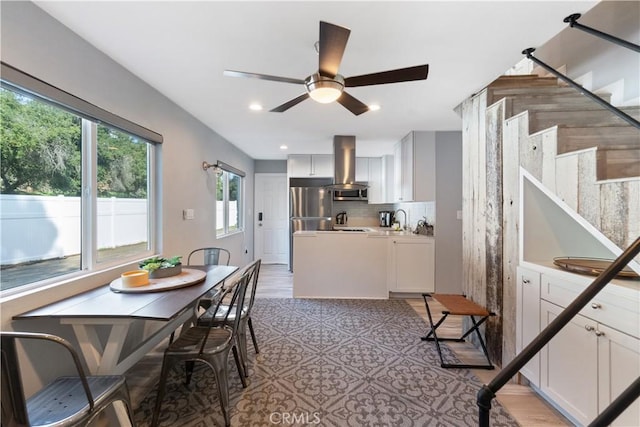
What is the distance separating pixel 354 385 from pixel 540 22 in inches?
105

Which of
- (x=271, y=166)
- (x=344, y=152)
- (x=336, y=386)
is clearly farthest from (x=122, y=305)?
(x=271, y=166)

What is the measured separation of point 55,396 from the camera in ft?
4.12

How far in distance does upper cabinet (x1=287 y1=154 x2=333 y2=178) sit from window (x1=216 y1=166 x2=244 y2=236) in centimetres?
104

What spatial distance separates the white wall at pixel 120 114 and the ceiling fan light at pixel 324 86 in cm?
154

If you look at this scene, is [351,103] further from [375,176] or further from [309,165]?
[375,176]

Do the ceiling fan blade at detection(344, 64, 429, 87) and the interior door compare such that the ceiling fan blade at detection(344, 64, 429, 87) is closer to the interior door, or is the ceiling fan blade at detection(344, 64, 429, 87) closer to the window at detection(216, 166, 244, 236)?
the window at detection(216, 166, 244, 236)

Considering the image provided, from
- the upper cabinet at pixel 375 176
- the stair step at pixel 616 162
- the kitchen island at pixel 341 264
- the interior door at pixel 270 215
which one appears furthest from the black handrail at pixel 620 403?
the interior door at pixel 270 215

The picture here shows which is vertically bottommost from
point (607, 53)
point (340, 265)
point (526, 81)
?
point (340, 265)

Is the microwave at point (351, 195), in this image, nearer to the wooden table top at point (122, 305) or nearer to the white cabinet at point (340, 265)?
the white cabinet at point (340, 265)

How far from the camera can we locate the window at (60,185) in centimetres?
154

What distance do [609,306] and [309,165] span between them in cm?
486

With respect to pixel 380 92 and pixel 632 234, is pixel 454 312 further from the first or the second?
pixel 380 92

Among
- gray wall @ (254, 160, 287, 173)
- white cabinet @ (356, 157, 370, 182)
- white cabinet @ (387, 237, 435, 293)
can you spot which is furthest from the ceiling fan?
gray wall @ (254, 160, 287, 173)

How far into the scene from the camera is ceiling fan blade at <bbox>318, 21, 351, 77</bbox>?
132 centimetres
